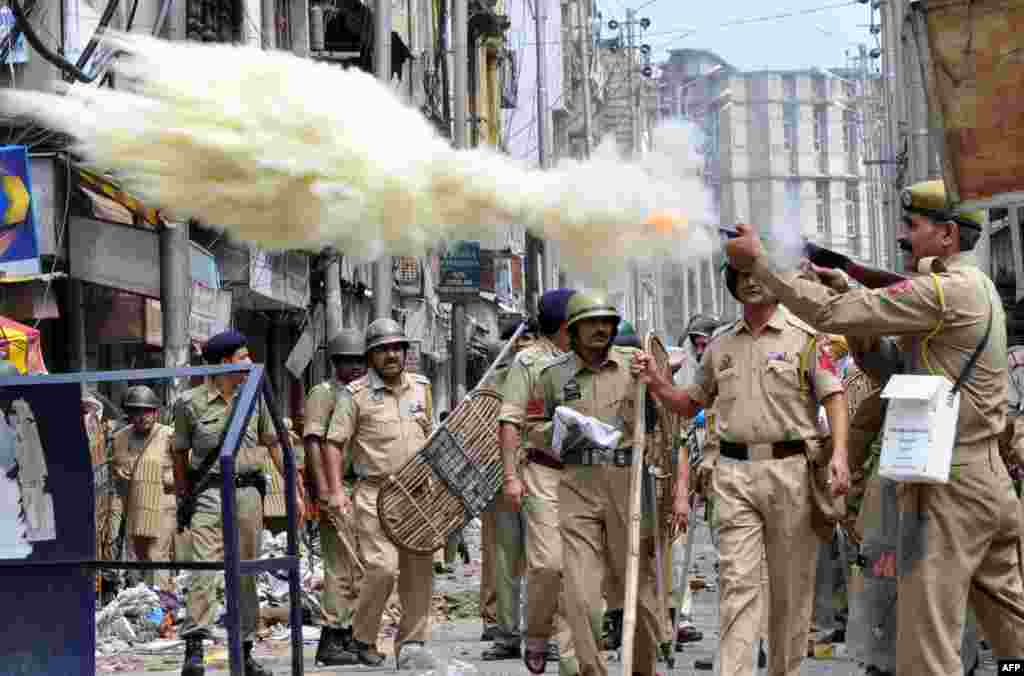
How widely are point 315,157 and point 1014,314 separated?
295 inches

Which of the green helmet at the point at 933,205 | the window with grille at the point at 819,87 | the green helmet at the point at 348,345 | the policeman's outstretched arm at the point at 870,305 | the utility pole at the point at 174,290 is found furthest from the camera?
the window with grille at the point at 819,87

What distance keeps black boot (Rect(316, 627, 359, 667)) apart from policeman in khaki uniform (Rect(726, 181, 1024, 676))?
5616 millimetres

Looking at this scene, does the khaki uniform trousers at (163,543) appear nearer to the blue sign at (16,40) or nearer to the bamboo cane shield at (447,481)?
the blue sign at (16,40)

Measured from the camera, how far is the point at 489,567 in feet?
48.3

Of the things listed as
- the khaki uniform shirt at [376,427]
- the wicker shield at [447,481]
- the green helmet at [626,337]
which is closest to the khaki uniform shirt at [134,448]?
the khaki uniform shirt at [376,427]

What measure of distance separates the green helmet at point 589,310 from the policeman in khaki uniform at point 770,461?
706mm

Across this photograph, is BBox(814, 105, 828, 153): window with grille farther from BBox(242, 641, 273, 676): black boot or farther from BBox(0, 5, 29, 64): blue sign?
BBox(242, 641, 273, 676): black boot

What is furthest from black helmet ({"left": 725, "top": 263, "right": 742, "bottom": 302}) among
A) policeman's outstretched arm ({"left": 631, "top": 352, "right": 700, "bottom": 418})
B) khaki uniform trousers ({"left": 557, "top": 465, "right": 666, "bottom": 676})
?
khaki uniform trousers ({"left": 557, "top": 465, "right": 666, "bottom": 676})

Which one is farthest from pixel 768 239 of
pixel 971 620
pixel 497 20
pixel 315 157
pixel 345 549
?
pixel 497 20

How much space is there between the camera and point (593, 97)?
274ft

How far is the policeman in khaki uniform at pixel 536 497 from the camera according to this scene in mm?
11492

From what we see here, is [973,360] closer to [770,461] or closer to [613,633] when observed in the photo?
[770,461]

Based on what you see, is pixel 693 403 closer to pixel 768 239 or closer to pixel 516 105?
pixel 768 239

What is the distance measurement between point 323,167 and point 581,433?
8.01 ft
